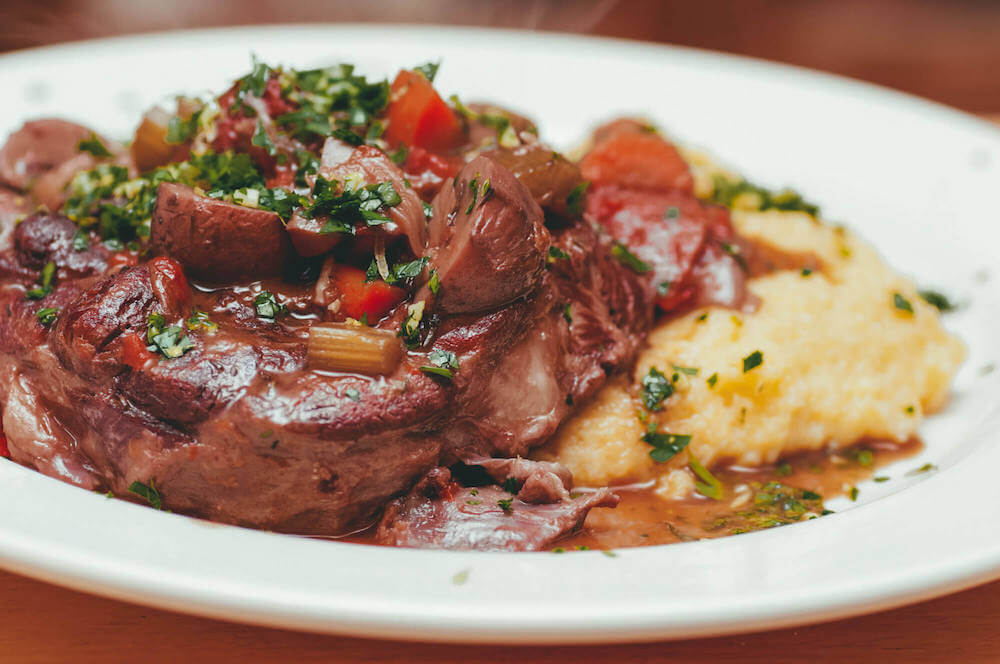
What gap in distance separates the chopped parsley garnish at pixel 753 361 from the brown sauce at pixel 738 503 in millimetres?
534

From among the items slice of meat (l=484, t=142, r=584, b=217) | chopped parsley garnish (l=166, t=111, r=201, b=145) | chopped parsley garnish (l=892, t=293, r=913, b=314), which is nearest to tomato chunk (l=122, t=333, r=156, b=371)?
chopped parsley garnish (l=166, t=111, r=201, b=145)

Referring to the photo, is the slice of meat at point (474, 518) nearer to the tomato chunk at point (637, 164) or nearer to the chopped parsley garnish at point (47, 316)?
the chopped parsley garnish at point (47, 316)

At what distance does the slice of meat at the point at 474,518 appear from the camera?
372 centimetres

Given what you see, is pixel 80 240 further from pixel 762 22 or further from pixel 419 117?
pixel 762 22

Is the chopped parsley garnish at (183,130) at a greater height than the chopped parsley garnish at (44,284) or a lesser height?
greater

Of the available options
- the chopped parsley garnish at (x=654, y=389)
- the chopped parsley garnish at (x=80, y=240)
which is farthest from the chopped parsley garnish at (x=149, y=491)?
the chopped parsley garnish at (x=654, y=389)

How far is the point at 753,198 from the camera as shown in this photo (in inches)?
248

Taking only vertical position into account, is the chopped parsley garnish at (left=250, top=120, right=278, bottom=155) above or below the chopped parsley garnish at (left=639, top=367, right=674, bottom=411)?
above

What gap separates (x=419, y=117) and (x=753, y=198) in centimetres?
276

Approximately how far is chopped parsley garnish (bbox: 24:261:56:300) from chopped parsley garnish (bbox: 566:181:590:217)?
8.14 feet

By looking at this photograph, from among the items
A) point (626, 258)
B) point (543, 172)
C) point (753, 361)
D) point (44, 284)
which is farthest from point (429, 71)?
point (753, 361)

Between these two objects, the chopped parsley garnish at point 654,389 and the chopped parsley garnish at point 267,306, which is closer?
the chopped parsley garnish at point 267,306

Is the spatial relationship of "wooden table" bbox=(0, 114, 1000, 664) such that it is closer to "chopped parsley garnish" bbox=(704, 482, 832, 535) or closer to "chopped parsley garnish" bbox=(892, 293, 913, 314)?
"chopped parsley garnish" bbox=(704, 482, 832, 535)

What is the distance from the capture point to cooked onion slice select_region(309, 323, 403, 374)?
363 cm
